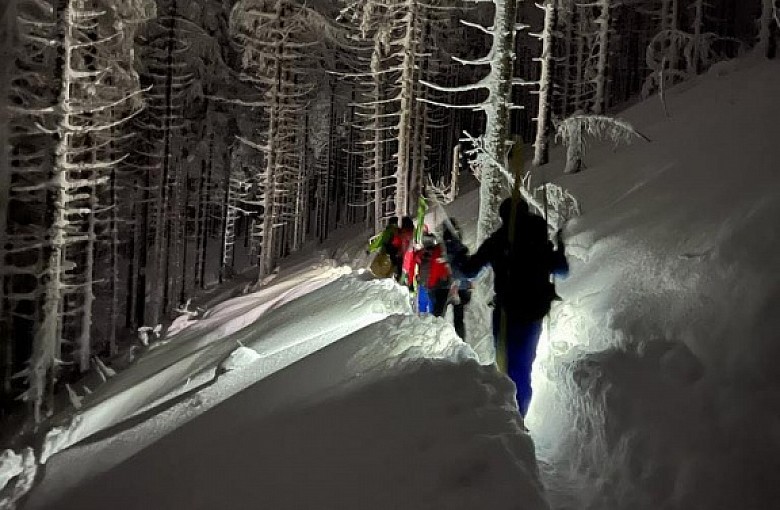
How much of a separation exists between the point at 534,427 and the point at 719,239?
2.50 metres

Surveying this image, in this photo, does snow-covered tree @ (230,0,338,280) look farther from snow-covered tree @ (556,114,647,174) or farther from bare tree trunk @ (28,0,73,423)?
snow-covered tree @ (556,114,647,174)

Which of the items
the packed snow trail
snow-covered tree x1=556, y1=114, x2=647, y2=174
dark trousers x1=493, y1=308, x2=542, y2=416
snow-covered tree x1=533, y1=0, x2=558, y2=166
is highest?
snow-covered tree x1=533, y1=0, x2=558, y2=166

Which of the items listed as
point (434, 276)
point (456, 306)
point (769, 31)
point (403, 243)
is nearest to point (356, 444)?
point (456, 306)

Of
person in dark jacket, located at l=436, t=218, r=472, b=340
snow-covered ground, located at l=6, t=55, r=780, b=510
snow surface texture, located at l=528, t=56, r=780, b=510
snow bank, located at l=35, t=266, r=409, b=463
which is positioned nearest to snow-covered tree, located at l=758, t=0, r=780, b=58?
snow-covered ground, located at l=6, t=55, r=780, b=510

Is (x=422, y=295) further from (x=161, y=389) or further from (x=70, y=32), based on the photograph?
(x=70, y=32)

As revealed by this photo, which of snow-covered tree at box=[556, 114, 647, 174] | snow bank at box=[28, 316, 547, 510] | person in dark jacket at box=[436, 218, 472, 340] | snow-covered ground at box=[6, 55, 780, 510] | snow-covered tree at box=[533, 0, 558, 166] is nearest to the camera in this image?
snow-covered ground at box=[6, 55, 780, 510]

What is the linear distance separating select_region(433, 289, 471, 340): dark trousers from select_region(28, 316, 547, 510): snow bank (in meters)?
0.58

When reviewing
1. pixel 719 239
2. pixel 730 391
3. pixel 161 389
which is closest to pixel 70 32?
pixel 161 389

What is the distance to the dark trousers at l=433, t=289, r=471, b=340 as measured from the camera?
8125 millimetres

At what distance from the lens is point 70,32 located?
44.6 ft

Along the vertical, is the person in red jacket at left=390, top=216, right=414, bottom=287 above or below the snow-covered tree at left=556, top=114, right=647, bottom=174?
below

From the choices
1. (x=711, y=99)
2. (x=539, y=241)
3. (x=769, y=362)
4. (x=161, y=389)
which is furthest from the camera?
(x=711, y=99)

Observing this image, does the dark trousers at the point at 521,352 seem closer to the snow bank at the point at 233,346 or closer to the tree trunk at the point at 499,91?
the snow bank at the point at 233,346

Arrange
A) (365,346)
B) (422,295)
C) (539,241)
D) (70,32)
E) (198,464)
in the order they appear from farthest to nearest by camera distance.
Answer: (70,32)
(422,295)
(365,346)
(198,464)
(539,241)
